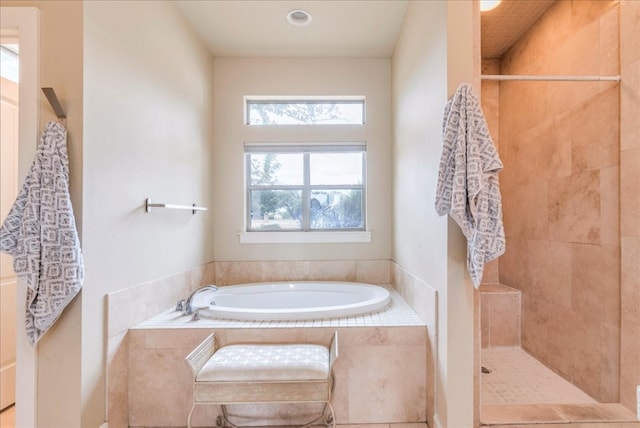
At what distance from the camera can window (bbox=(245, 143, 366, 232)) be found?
9.57 feet

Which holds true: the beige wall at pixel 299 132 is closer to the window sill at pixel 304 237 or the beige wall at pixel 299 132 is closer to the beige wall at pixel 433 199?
the window sill at pixel 304 237

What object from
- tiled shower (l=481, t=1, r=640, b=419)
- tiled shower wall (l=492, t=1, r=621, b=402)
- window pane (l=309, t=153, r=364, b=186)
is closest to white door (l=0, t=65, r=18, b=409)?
window pane (l=309, t=153, r=364, b=186)

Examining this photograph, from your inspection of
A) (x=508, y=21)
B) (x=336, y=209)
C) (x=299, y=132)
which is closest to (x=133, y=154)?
(x=299, y=132)

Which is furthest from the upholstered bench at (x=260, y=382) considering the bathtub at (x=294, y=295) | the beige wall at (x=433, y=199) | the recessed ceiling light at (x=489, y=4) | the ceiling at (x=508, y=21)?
the ceiling at (x=508, y=21)

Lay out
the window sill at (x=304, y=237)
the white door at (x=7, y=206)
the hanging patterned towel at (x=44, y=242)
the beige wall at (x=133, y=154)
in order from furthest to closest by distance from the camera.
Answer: the window sill at (x=304, y=237), the white door at (x=7, y=206), the beige wall at (x=133, y=154), the hanging patterned towel at (x=44, y=242)

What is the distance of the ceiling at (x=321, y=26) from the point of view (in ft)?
7.07

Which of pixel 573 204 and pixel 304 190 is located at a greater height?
pixel 304 190

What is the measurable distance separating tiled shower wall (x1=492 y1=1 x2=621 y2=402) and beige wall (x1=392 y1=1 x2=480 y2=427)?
0.90m

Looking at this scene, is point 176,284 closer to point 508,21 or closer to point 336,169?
point 336,169

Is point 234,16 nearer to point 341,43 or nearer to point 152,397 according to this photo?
point 341,43

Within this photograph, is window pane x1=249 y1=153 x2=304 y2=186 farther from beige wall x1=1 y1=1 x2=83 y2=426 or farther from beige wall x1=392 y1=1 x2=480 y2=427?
beige wall x1=1 y1=1 x2=83 y2=426

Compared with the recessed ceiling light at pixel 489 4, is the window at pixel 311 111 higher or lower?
lower

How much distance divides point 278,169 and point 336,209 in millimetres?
689

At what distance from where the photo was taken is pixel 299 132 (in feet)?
9.35
